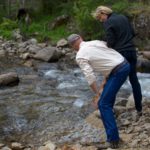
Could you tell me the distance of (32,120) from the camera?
916cm

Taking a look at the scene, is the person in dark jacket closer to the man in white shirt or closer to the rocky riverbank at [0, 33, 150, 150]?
the man in white shirt

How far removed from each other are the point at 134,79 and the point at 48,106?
9.30 ft

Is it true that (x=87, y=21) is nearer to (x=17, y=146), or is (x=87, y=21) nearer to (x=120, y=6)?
(x=120, y=6)

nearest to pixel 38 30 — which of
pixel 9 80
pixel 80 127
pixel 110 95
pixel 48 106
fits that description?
pixel 9 80

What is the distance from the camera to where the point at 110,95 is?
675 centimetres

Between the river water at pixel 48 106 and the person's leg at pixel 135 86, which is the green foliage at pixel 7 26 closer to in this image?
the river water at pixel 48 106

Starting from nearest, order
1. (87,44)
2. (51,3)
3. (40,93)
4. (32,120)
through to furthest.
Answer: (87,44)
(32,120)
(40,93)
(51,3)

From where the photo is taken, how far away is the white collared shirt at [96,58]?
21.5 feet

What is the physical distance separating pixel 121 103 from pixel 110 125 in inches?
101

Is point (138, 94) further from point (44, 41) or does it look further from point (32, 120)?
point (44, 41)

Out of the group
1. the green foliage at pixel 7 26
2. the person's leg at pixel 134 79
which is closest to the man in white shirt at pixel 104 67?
the person's leg at pixel 134 79

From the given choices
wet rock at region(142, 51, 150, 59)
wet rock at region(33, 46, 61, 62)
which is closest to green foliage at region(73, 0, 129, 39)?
wet rock at region(33, 46, 61, 62)

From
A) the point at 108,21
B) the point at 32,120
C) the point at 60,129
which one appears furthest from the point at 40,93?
the point at 108,21

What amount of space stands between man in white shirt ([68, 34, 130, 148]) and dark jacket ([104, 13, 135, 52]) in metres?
0.19
